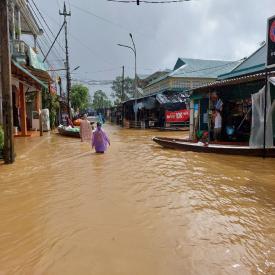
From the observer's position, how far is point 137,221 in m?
5.02

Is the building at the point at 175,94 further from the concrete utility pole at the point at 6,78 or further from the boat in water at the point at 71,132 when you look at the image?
the concrete utility pole at the point at 6,78

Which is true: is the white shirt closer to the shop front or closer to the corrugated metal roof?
the shop front

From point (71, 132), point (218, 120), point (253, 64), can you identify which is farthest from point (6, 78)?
point (253, 64)

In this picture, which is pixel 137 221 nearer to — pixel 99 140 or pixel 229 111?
pixel 99 140

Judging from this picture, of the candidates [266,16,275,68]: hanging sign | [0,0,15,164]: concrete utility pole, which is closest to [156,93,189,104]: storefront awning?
[266,16,275,68]: hanging sign

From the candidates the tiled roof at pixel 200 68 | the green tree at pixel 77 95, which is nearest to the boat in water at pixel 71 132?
the tiled roof at pixel 200 68

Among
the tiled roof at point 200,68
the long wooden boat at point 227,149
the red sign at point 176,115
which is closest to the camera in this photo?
the long wooden boat at point 227,149

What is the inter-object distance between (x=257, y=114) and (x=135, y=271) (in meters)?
9.18

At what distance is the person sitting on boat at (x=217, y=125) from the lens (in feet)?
47.8

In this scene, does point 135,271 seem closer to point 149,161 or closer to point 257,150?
point 149,161

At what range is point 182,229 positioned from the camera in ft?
15.3

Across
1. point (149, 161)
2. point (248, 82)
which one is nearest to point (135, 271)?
point (149, 161)

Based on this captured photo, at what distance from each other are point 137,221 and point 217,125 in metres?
10.5

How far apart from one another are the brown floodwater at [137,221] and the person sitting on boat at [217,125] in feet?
17.2
